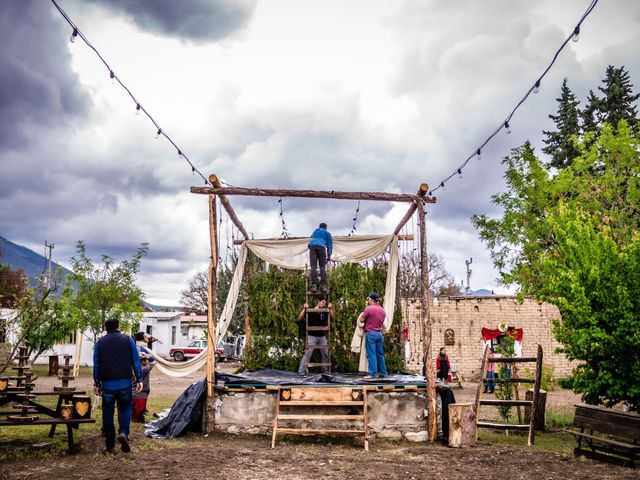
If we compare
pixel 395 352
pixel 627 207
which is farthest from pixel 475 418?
pixel 627 207

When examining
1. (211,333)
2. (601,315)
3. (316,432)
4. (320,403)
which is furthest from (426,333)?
(211,333)

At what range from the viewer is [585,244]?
31.3 ft

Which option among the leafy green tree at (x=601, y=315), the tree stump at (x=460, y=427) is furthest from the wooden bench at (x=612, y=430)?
the tree stump at (x=460, y=427)

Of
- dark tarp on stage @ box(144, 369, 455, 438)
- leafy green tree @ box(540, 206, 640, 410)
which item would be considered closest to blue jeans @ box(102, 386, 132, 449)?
dark tarp on stage @ box(144, 369, 455, 438)

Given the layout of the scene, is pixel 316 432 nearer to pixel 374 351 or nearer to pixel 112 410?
pixel 374 351

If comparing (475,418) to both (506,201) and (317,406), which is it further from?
(506,201)

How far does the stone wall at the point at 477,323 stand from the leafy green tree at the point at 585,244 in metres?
5.13

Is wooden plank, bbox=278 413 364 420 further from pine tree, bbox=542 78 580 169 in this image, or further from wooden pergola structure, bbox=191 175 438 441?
pine tree, bbox=542 78 580 169

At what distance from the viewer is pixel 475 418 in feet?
28.7

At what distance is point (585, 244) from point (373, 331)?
3976 mm

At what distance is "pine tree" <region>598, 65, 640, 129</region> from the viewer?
91.2 ft

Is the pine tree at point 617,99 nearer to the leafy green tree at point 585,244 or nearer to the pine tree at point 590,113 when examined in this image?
the pine tree at point 590,113

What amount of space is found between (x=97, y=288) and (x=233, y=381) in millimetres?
10053

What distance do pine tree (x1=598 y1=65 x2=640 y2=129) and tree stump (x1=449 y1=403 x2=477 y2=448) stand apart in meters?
23.8
